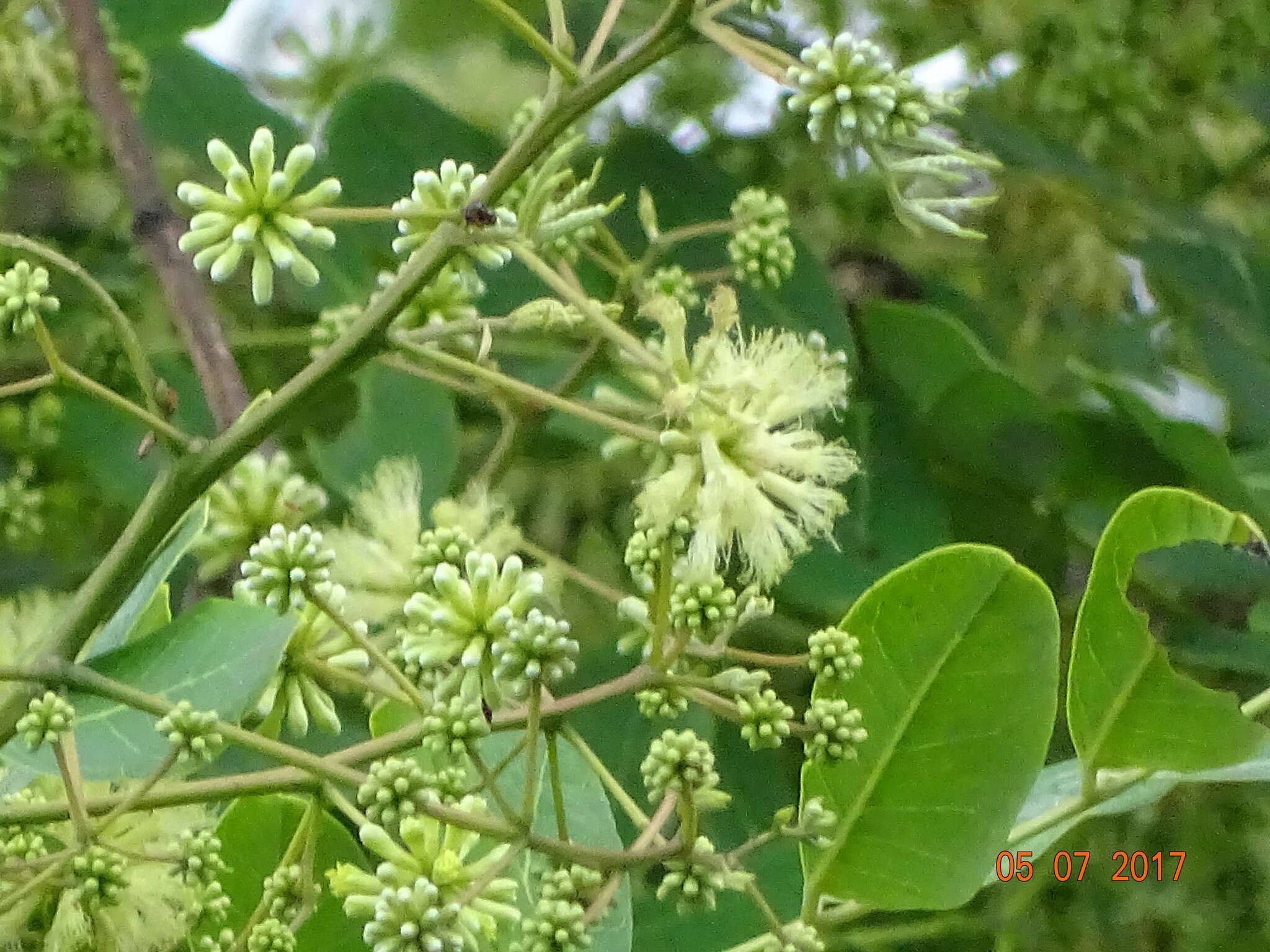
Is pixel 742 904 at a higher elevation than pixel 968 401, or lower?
lower

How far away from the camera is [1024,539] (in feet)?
2.54

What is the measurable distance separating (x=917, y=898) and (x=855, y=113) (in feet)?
0.98

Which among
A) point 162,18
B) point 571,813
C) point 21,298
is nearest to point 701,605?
point 571,813

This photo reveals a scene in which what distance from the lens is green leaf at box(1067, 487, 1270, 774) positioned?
478mm

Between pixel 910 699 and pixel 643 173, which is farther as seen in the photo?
pixel 643 173

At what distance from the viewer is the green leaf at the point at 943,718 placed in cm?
48

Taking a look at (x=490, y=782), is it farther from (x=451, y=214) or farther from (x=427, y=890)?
(x=451, y=214)

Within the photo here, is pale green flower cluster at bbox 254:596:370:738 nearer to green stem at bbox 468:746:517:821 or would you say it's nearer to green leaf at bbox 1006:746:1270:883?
green stem at bbox 468:746:517:821

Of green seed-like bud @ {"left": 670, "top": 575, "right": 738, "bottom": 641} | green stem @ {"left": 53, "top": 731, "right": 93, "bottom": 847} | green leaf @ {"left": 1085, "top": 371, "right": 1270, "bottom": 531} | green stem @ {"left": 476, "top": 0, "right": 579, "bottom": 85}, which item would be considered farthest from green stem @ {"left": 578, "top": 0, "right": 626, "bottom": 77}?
green leaf @ {"left": 1085, "top": 371, "right": 1270, "bottom": 531}

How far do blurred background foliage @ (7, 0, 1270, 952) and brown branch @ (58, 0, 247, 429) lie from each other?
0.08 metres

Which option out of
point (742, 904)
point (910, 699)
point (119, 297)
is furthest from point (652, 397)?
point (119, 297)

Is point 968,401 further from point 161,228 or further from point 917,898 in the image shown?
point 161,228

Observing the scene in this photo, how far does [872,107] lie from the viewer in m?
0.38

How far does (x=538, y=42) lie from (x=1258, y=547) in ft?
1.33
